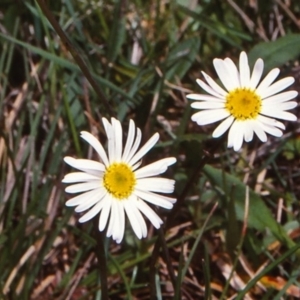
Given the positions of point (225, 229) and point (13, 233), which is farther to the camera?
point (225, 229)

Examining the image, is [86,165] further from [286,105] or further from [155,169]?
[286,105]

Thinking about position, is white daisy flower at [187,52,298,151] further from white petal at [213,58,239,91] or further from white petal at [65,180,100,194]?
white petal at [65,180,100,194]

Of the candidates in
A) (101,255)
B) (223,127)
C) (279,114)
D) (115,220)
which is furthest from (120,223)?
(279,114)

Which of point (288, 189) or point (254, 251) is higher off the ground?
point (288, 189)

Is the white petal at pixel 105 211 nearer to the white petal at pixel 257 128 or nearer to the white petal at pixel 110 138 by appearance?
the white petal at pixel 110 138

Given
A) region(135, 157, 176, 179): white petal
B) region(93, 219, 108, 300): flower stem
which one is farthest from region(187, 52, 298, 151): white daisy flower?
region(93, 219, 108, 300): flower stem

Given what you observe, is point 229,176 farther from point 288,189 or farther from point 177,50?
point 177,50

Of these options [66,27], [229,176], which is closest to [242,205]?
[229,176]
